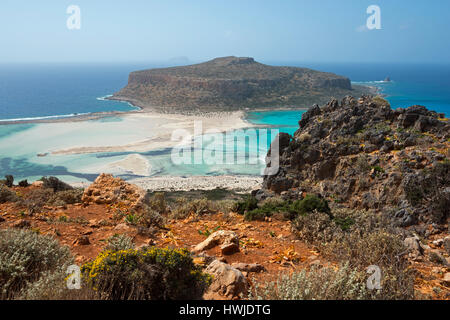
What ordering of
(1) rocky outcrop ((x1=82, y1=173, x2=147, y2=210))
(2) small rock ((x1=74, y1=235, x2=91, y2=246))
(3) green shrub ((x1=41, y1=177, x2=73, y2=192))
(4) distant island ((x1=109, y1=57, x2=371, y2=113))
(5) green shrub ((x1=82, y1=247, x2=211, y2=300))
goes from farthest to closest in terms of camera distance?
1. (4) distant island ((x1=109, y1=57, x2=371, y2=113))
2. (3) green shrub ((x1=41, y1=177, x2=73, y2=192))
3. (1) rocky outcrop ((x1=82, y1=173, x2=147, y2=210))
4. (2) small rock ((x1=74, y1=235, x2=91, y2=246))
5. (5) green shrub ((x1=82, y1=247, x2=211, y2=300))

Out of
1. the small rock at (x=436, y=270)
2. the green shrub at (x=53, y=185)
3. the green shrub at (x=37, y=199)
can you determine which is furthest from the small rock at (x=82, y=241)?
the small rock at (x=436, y=270)

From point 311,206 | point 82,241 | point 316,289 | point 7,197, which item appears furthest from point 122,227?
point 316,289

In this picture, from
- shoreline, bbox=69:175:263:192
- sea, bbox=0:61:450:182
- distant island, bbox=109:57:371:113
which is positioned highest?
distant island, bbox=109:57:371:113

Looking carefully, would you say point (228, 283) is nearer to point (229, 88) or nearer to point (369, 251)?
point (369, 251)

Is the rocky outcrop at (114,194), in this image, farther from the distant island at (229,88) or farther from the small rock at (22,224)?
the distant island at (229,88)

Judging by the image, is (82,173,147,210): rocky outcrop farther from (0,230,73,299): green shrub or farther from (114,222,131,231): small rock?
(0,230,73,299): green shrub

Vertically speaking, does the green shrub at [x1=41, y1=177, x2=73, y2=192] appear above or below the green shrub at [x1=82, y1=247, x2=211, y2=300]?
below

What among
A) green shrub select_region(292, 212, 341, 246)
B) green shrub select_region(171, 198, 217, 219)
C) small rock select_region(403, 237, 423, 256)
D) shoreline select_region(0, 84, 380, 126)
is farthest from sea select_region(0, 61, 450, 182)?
small rock select_region(403, 237, 423, 256)
